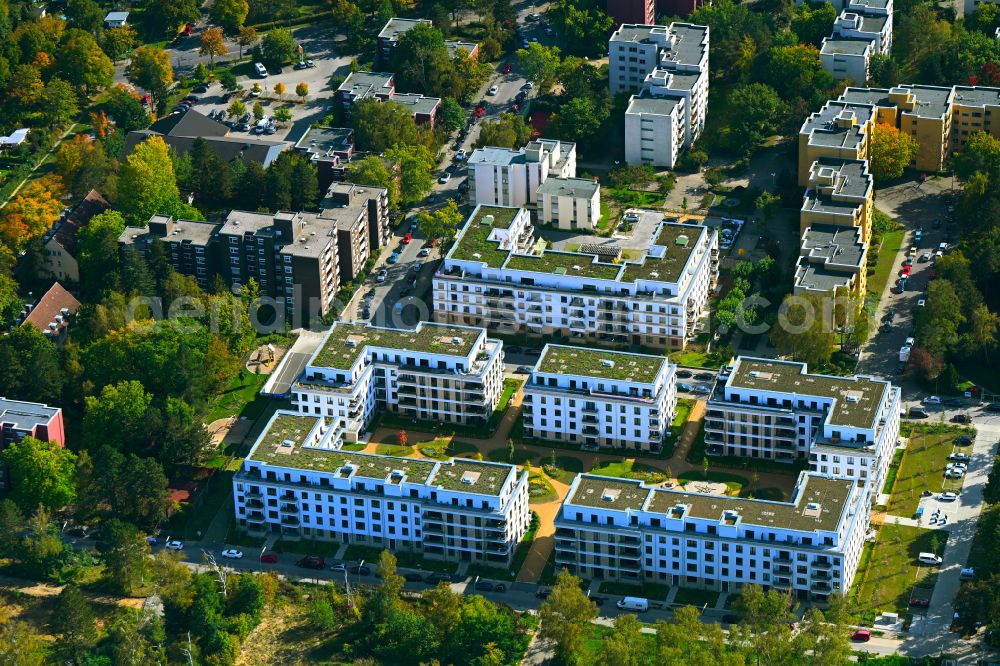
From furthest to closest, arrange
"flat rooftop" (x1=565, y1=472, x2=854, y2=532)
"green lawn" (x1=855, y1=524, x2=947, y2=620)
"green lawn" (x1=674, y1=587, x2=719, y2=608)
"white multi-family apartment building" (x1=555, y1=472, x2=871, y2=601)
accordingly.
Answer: "green lawn" (x1=674, y1=587, x2=719, y2=608), "flat rooftop" (x1=565, y1=472, x2=854, y2=532), "green lawn" (x1=855, y1=524, x2=947, y2=620), "white multi-family apartment building" (x1=555, y1=472, x2=871, y2=601)

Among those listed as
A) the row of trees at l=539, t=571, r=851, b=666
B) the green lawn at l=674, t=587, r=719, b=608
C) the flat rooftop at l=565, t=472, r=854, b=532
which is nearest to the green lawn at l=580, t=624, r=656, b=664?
the row of trees at l=539, t=571, r=851, b=666

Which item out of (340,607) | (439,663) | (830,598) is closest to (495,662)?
(439,663)

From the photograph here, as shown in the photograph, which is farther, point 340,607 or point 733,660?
point 340,607

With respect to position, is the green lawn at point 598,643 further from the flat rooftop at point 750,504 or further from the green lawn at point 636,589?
the flat rooftop at point 750,504

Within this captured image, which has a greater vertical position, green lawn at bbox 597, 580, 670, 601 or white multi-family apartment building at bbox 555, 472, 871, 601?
white multi-family apartment building at bbox 555, 472, 871, 601

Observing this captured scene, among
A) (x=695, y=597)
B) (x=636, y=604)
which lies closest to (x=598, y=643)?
(x=636, y=604)

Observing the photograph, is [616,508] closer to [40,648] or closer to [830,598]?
[830,598]

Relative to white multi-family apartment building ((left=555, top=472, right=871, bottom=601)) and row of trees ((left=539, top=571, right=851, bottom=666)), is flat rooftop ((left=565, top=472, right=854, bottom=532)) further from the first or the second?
row of trees ((left=539, top=571, right=851, bottom=666))

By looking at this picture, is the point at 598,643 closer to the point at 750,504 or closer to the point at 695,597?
the point at 695,597
